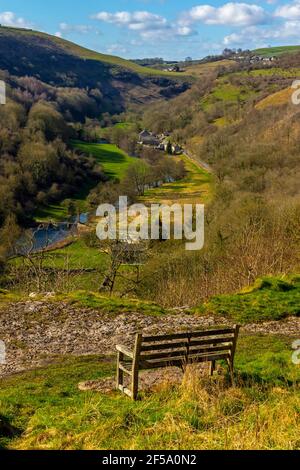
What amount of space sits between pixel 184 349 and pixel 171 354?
0.48m

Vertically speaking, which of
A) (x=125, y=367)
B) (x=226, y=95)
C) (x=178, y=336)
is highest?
(x=226, y=95)

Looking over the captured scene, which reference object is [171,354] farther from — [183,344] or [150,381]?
[150,381]

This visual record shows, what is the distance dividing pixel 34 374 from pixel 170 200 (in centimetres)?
7504

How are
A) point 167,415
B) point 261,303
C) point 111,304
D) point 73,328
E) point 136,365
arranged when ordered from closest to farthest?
point 167,415 < point 136,365 < point 73,328 < point 111,304 < point 261,303

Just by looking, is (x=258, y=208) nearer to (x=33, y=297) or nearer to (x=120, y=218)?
(x=33, y=297)

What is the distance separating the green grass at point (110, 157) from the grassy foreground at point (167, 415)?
101 m

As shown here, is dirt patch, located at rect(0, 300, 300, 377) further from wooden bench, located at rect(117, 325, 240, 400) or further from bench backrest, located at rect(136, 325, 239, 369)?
bench backrest, located at rect(136, 325, 239, 369)

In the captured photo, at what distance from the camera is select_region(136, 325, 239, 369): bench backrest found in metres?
11.4

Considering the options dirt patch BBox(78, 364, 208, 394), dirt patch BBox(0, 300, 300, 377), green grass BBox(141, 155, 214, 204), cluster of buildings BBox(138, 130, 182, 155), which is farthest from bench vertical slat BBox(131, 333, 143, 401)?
cluster of buildings BBox(138, 130, 182, 155)

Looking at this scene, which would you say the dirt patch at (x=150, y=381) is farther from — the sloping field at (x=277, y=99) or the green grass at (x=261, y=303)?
the sloping field at (x=277, y=99)

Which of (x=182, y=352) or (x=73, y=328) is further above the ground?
(x=182, y=352)

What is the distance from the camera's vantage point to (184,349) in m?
12.2

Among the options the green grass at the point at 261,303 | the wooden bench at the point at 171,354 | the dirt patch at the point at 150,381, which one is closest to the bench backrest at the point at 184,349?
the wooden bench at the point at 171,354

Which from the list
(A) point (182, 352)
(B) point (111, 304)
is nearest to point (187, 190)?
(B) point (111, 304)
